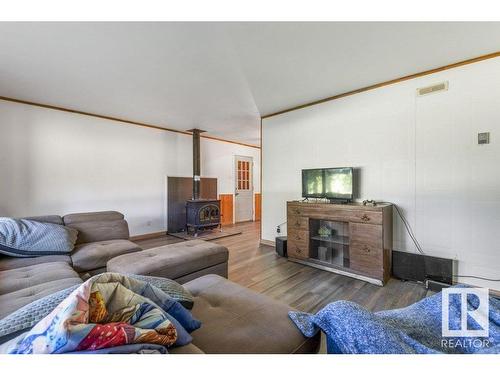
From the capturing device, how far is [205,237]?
186 inches

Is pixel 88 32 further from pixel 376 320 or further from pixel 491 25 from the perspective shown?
pixel 491 25

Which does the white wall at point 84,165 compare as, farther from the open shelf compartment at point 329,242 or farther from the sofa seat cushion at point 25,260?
the open shelf compartment at point 329,242

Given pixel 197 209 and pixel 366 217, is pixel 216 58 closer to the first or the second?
Answer: pixel 366 217

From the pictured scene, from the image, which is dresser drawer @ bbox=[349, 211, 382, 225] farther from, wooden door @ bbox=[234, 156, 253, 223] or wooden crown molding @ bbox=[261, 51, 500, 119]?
wooden door @ bbox=[234, 156, 253, 223]

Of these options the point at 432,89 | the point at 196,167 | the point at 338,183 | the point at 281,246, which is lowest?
the point at 281,246

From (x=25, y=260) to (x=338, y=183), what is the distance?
3501 millimetres

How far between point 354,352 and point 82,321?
878 millimetres

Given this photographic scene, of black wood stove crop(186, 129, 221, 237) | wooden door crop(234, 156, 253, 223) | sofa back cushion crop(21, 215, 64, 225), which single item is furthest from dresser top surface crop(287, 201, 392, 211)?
wooden door crop(234, 156, 253, 223)

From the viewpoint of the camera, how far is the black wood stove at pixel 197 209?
4.88 metres

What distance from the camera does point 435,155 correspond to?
2545 mm

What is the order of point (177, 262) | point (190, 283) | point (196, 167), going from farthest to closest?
point (196, 167) → point (177, 262) → point (190, 283)

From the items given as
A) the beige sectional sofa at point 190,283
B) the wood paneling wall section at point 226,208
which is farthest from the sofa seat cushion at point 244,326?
the wood paneling wall section at point 226,208

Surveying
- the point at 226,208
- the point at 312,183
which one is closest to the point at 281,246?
the point at 312,183

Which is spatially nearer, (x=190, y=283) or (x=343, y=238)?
(x=190, y=283)
